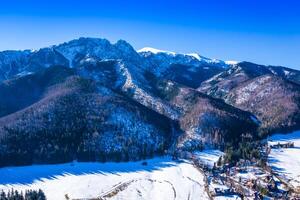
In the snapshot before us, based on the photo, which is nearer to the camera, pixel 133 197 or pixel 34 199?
pixel 34 199

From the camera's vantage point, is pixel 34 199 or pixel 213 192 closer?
pixel 34 199

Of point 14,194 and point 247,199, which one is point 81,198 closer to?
point 14,194

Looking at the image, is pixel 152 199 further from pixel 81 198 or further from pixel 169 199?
pixel 81 198

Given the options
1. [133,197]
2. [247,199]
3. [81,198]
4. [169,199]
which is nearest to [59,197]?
[81,198]

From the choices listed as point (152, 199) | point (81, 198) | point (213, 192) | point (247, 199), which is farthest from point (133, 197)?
point (247, 199)

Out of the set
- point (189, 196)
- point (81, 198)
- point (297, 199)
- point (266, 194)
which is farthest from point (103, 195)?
point (297, 199)

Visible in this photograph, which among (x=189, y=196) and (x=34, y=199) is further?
(x=189, y=196)

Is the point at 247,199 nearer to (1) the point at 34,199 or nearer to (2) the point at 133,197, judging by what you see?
(2) the point at 133,197
